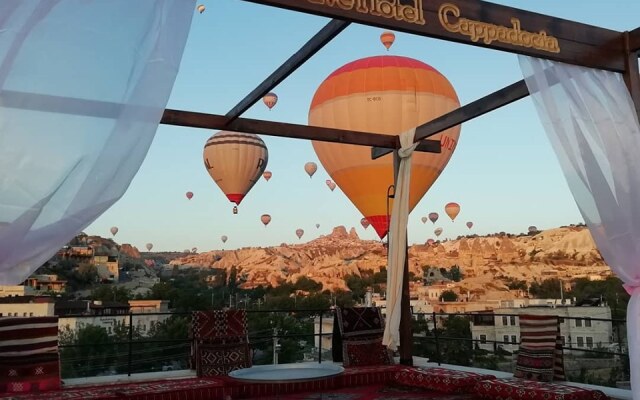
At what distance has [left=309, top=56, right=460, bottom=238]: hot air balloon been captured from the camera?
10914 mm

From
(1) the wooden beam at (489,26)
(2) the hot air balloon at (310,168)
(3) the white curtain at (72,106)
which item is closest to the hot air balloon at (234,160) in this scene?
(2) the hot air balloon at (310,168)

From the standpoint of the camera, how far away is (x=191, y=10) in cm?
260

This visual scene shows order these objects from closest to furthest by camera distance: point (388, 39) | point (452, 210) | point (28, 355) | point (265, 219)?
point (28, 355)
point (388, 39)
point (452, 210)
point (265, 219)

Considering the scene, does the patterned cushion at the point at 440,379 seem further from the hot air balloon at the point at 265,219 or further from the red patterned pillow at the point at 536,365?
the hot air balloon at the point at 265,219

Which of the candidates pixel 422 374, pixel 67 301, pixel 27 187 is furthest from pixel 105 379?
pixel 67 301

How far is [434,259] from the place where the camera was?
43.6 m

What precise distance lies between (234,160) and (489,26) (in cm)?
1102

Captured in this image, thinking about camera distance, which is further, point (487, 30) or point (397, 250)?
point (397, 250)

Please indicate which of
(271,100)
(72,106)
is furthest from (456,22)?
(271,100)

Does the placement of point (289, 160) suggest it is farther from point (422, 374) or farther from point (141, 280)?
point (141, 280)

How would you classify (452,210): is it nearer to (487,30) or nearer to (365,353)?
(365,353)

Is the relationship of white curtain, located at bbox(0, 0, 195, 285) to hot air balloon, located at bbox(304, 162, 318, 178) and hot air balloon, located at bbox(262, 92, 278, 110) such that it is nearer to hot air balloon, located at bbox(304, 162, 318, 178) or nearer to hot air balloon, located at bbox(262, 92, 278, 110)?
hot air balloon, located at bbox(262, 92, 278, 110)

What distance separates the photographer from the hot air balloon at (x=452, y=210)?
19277mm

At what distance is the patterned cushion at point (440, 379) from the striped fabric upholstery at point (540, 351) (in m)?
0.37
